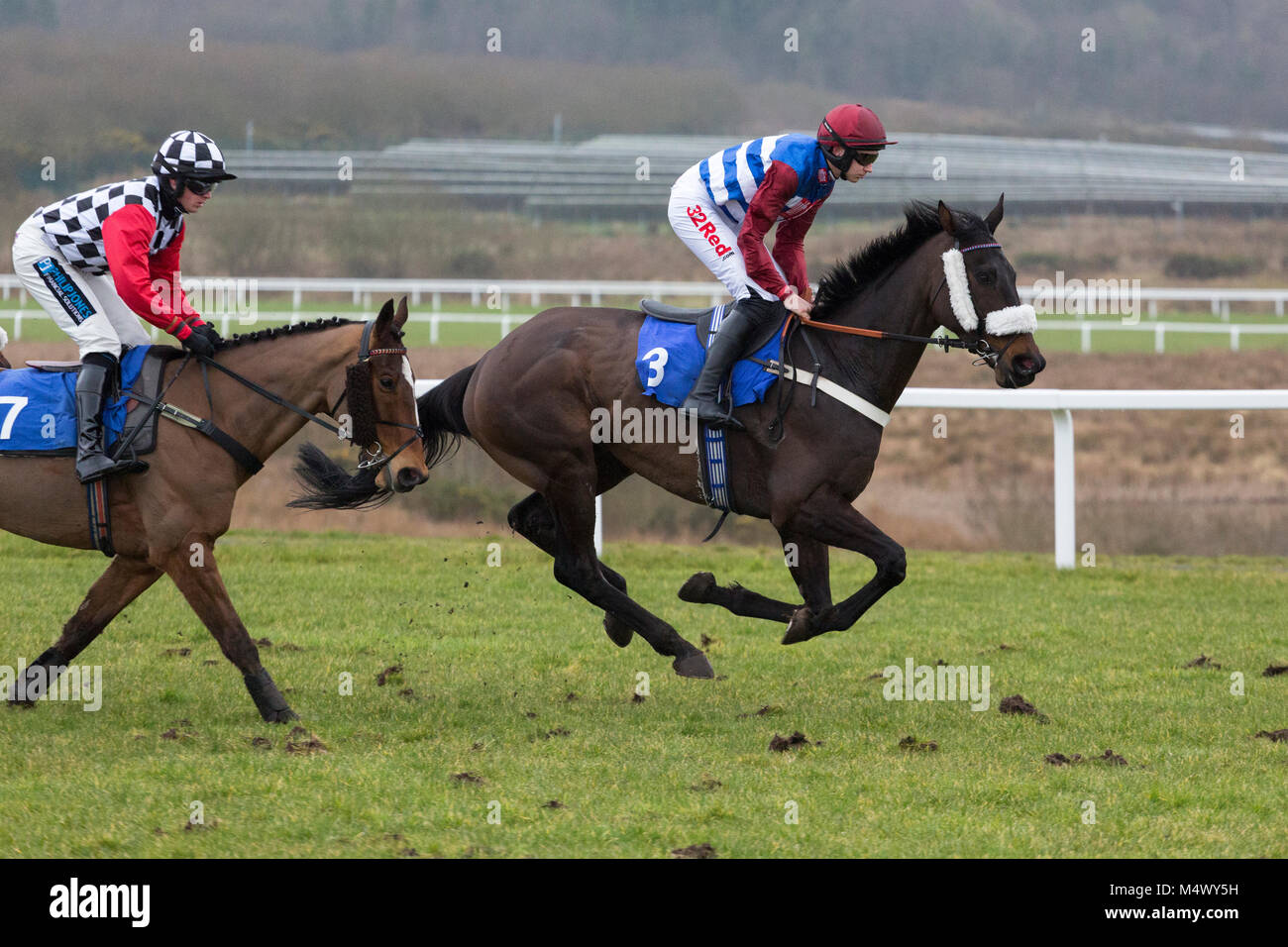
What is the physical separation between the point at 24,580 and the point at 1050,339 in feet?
48.1

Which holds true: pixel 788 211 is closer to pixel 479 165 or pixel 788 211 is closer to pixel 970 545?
pixel 970 545

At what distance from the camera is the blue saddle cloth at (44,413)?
534cm

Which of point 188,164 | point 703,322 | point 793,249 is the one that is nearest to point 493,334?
point 793,249

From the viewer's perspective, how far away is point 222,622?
17.3 ft

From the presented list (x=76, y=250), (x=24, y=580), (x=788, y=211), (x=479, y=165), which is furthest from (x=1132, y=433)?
(x=479, y=165)

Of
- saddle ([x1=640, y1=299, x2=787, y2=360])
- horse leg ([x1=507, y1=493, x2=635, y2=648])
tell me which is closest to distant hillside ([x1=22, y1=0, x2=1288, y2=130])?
horse leg ([x1=507, y1=493, x2=635, y2=648])

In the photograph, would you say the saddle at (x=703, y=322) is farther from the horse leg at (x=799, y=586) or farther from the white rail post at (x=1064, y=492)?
the white rail post at (x=1064, y=492)

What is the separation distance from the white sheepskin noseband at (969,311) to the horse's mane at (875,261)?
0.69ft

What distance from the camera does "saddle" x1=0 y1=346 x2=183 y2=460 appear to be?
17.4ft

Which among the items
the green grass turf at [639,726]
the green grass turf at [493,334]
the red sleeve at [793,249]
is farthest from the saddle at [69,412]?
the green grass turf at [493,334]

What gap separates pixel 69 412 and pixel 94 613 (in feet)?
2.71

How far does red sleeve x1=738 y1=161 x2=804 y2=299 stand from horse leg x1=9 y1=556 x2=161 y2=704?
2.68 m

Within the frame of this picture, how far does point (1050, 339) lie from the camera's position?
1945 centimetres

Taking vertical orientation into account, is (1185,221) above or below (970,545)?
above
